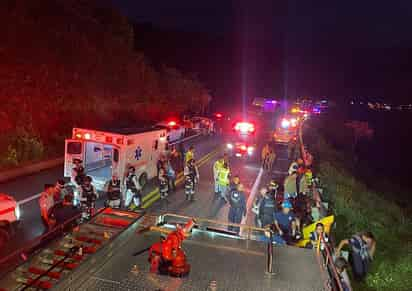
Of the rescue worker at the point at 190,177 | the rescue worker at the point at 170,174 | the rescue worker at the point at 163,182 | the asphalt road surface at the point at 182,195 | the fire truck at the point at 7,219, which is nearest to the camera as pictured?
the fire truck at the point at 7,219

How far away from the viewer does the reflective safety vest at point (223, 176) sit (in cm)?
1252

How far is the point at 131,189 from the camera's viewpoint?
35.7 feet

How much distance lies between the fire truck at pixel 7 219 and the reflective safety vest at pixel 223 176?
6.10 meters

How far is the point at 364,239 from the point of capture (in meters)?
→ 7.91

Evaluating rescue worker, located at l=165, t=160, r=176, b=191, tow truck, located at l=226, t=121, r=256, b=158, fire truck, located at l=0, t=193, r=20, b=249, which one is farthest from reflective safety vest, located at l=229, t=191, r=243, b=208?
tow truck, located at l=226, t=121, r=256, b=158

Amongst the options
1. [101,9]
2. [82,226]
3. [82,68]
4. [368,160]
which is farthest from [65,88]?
[368,160]

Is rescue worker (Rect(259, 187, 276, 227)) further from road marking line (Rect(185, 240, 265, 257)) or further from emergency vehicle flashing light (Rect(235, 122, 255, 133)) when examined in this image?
emergency vehicle flashing light (Rect(235, 122, 255, 133))

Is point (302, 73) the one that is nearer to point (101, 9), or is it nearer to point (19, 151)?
point (101, 9)

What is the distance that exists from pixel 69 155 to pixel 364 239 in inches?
332

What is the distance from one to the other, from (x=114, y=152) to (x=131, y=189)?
4.39 feet

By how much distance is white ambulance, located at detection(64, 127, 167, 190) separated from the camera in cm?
1147

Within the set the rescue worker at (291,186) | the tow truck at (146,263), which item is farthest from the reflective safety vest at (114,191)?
the rescue worker at (291,186)

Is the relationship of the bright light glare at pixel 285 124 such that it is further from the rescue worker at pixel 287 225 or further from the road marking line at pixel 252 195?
the rescue worker at pixel 287 225

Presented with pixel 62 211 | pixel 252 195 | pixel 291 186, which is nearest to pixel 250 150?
pixel 252 195
